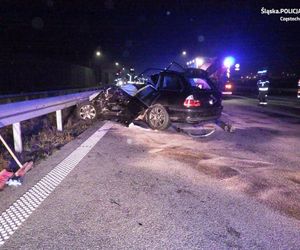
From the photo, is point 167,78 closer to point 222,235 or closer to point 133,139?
point 133,139

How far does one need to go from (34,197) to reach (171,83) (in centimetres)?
586

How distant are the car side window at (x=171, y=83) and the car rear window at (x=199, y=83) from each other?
1.03 feet

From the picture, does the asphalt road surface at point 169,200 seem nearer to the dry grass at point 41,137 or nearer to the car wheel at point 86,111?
the dry grass at point 41,137

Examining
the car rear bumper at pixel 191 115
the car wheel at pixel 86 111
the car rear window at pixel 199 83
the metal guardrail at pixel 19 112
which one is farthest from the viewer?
the car wheel at pixel 86 111

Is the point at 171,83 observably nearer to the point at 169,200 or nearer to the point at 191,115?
the point at 191,115

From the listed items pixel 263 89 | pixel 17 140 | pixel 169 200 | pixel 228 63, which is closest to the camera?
pixel 169 200

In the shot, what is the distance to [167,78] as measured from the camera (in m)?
9.14

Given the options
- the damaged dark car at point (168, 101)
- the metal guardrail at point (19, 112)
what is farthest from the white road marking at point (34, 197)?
the damaged dark car at point (168, 101)

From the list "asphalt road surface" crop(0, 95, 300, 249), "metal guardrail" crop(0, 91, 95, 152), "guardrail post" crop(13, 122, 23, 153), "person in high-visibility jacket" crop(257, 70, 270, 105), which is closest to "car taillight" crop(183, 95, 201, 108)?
"asphalt road surface" crop(0, 95, 300, 249)

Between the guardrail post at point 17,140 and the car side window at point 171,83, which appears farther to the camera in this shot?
the car side window at point 171,83

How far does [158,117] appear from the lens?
8898 mm

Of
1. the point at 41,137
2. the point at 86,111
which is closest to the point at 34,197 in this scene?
the point at 41,137

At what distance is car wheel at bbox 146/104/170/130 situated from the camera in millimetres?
8758

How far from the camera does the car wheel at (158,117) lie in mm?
8758
